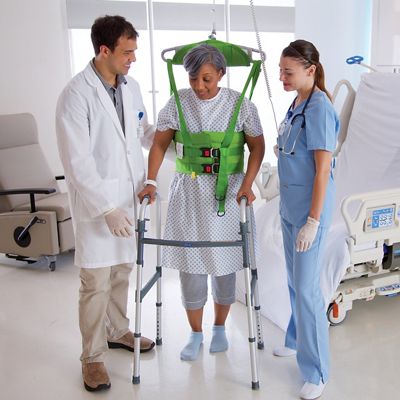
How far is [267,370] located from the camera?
224 cm

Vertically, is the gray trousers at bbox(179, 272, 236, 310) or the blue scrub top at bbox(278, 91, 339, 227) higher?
the blue scrub top at bbox(278, 91, 339, 227)

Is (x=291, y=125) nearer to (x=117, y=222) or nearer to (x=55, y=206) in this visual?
(x=117, y=222)

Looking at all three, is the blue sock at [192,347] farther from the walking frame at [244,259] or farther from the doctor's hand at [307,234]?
the doctor's hand at [307,234]

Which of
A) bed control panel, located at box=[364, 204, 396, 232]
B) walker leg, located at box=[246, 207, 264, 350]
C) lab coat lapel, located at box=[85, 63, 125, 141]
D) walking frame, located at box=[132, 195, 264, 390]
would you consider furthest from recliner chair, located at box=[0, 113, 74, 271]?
bed control panel, located at box=[364, 204, 396, 232]

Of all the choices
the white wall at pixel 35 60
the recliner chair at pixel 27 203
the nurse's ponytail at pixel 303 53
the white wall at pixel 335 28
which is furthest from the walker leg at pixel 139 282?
the white wall at pixel 335 28

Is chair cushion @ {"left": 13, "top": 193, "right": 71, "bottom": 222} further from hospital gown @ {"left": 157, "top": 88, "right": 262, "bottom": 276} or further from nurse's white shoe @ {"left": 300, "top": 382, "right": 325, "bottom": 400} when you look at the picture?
nurse's white shoe @ {"left": 300, "top": 382, "right": 325, "bottom": 400}

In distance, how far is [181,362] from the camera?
233 centimetres

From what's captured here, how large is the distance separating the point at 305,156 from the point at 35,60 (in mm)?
3237

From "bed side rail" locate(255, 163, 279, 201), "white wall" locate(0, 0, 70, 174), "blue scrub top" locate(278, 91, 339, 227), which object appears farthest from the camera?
"white wall" locate(0, 0, 70, 174)

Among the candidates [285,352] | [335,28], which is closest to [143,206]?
[285,352]

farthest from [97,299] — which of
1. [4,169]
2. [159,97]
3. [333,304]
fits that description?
[159,97]

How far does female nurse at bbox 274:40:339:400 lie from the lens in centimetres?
184

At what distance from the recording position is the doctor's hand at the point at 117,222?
1.96 meters

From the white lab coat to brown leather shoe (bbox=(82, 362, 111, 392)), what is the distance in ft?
1.41
